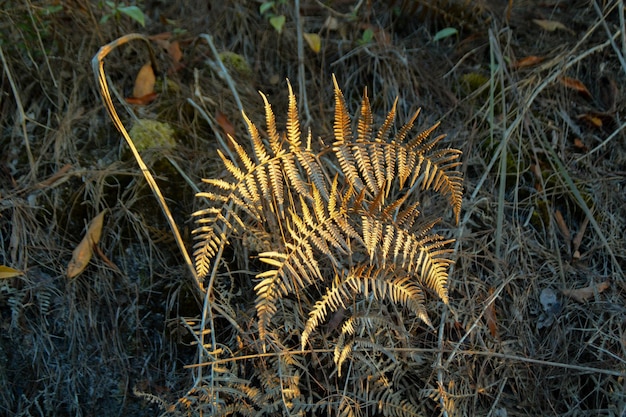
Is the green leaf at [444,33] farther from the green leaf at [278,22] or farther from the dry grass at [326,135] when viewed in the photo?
the green leaf at [278,22]

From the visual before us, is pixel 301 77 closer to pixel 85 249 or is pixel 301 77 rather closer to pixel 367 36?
pixel 367 36

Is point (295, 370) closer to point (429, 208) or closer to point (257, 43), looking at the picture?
point (429, 208)

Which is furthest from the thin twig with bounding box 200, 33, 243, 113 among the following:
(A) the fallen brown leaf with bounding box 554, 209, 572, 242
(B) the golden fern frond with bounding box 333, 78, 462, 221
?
(A) the fallen brown leaf with bounding box 554, 209, 572, 242

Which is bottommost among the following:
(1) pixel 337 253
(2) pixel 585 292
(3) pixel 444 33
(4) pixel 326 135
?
(2) pixel 585 292

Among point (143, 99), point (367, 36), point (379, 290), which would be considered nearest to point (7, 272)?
point (143, 99)

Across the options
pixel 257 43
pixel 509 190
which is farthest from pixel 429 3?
pixel 509 190

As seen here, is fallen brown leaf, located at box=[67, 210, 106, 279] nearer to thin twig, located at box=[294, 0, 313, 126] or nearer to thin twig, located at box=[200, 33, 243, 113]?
thin twig, located at box=[200, 33, 243, 113]
